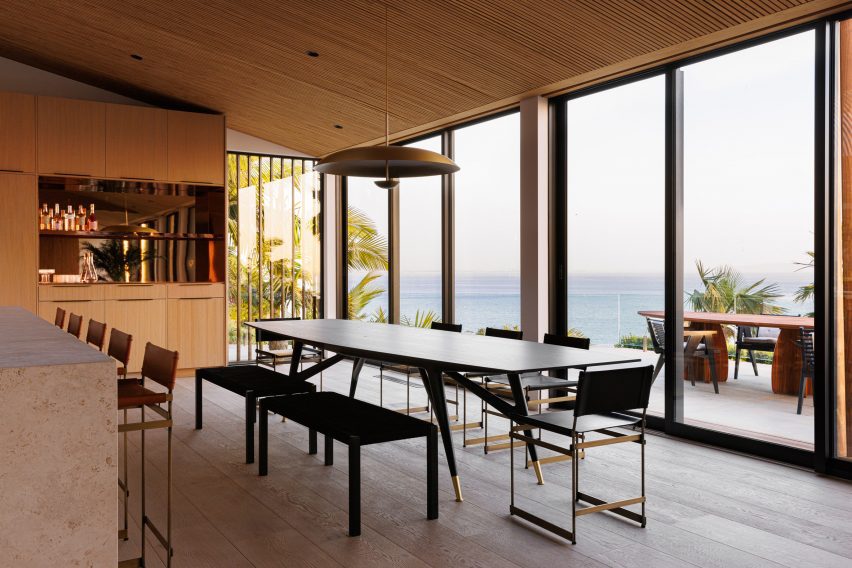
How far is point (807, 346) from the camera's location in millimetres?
4324

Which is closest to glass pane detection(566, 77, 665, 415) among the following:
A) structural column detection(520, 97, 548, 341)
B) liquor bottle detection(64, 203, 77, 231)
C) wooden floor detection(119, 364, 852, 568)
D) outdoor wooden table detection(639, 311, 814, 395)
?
structural column detection(520, 97, 548, 341)

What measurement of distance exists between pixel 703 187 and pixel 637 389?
2268 millimetres

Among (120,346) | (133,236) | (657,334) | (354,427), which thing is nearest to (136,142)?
(133,236)

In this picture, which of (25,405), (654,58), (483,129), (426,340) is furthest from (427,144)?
(25,405)

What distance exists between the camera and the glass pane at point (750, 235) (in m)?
4.37

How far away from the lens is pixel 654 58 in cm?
502

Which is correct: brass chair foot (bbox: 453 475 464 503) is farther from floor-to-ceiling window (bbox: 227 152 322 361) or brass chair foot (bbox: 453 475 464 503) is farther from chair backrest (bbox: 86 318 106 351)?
floor-to-ceiling window (bbox: 227 152 322 361)

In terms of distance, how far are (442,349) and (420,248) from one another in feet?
13.4

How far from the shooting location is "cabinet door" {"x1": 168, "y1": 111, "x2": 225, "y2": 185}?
7.74 m

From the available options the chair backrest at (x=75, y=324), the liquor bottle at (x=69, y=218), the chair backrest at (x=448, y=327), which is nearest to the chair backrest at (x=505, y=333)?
the chair backrest at (x=448, y=327)

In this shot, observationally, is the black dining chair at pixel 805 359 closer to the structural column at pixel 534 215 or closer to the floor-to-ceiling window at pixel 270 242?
the structural column at pixel 534 215

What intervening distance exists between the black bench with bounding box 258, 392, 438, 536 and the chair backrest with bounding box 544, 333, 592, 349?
138 cm

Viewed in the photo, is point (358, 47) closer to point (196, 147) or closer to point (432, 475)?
point (196, 147)

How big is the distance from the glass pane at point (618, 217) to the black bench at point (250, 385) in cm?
246
